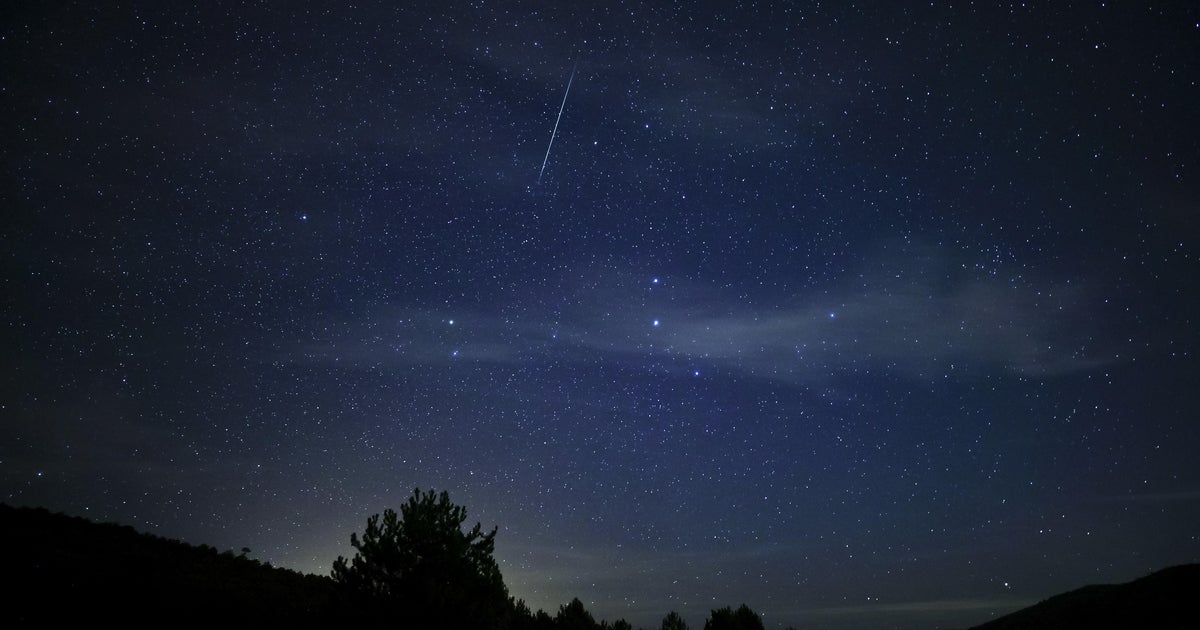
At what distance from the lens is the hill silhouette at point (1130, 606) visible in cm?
2902

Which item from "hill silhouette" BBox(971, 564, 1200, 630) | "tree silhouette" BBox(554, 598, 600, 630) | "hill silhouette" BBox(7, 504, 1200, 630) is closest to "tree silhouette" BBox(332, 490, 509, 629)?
"hill silhouette" BBox(7, 504, 1200, 630)

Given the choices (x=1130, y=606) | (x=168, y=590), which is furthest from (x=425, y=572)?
(x=1130, y=606)

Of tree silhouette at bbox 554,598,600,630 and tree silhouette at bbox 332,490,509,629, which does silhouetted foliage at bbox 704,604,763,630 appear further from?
tree silhouette at bbox 332,490,509,629

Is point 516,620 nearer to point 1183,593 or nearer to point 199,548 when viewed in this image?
point 199,548

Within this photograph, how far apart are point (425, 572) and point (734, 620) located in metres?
18.9

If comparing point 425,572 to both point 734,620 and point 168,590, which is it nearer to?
point 168,590

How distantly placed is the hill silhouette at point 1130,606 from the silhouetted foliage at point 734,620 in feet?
57.6

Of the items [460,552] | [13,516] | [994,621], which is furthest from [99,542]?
[994,621]

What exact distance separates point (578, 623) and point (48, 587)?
16.5 m

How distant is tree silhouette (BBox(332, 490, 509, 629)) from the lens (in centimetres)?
1250

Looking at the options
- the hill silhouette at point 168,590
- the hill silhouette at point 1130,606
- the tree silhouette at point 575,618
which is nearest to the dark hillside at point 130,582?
the hill silhouette at point 168,590

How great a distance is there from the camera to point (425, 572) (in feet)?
42.5

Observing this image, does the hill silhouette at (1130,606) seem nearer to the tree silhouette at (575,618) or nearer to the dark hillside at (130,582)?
the tree silhouette at (575,618)

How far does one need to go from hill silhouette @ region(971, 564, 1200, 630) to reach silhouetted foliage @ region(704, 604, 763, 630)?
691 inches
